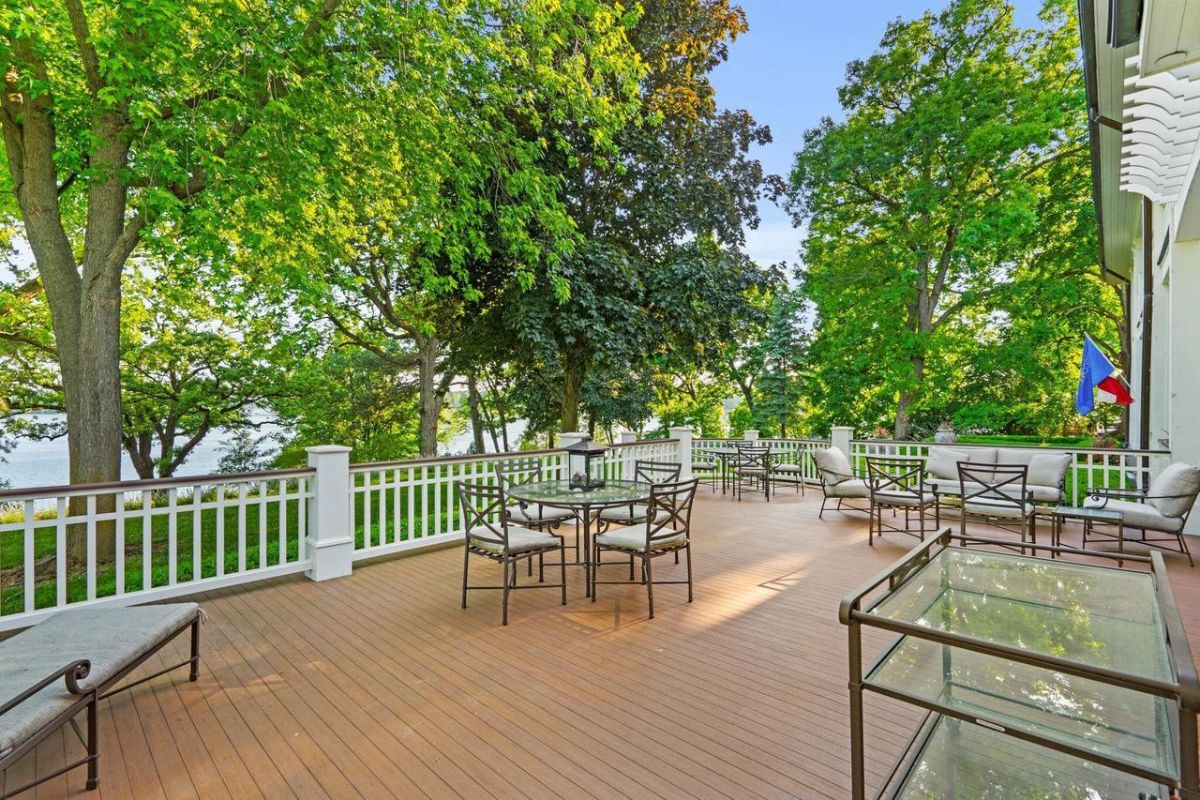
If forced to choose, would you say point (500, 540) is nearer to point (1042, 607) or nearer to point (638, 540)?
point (638, 540)

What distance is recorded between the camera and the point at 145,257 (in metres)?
9.37

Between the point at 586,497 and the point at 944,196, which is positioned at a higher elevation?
the point at 944,196

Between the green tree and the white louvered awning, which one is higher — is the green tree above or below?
above

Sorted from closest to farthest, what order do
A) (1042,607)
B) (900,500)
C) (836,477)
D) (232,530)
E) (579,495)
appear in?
(1042,607) → (579,495) → (900,500) → (836,477) → (232,530)

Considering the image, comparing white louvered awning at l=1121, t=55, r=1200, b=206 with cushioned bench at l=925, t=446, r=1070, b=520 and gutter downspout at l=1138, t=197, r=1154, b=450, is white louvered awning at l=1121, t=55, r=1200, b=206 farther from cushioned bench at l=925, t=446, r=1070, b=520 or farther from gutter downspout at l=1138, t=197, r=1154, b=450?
gutter downspout at l=1138, t=197, r=1154, b=450

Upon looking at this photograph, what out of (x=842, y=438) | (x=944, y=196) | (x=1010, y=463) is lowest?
(x=1010, y=463)

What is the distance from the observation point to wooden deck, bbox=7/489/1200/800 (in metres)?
2.03

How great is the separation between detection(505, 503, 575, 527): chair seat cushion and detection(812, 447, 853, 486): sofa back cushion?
3.97 meters

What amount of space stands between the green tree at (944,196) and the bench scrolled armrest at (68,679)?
13073 mm

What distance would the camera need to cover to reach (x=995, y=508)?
537cm

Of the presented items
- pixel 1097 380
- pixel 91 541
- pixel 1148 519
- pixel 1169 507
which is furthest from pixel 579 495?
pixel 1097 380

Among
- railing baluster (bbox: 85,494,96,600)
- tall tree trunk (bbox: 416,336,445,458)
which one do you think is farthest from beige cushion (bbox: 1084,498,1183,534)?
tall tree trunk (bbox: 416,336,445,458)

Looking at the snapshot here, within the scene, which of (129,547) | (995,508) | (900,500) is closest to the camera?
(995,508)

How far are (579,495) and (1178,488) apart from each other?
209 inches
